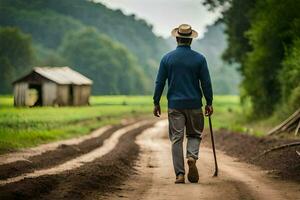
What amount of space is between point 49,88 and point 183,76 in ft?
130

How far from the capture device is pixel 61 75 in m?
53.0

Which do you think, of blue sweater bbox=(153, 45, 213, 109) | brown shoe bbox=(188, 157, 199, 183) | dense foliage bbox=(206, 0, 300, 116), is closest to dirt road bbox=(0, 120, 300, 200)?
brown shoe bbox=(188, 157, 199, 183)

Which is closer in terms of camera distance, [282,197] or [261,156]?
[282,197]

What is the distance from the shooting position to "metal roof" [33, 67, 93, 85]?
50.8 meters

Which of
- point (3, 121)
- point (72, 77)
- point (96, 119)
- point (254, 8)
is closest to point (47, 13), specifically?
point (72, 77)

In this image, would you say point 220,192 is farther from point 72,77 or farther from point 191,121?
point 72,77

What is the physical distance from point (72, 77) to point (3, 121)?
24.7 metres

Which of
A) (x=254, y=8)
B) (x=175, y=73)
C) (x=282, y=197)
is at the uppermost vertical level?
(x=254, y=8)

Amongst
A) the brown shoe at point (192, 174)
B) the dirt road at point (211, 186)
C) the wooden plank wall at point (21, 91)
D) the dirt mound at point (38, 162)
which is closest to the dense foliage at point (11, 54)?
the wooden plank wall at point (21, 91)

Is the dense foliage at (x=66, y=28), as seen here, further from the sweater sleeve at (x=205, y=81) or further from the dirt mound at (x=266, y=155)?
the sweater sleeve at (x=205, y=81)

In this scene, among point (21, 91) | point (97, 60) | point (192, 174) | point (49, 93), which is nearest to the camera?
point (192, 174)

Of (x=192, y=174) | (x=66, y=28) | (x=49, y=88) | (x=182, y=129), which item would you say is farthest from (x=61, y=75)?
(x=192, y=174)

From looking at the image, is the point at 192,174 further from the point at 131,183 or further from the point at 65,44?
the point at 65,44

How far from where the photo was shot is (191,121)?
12.3 m
